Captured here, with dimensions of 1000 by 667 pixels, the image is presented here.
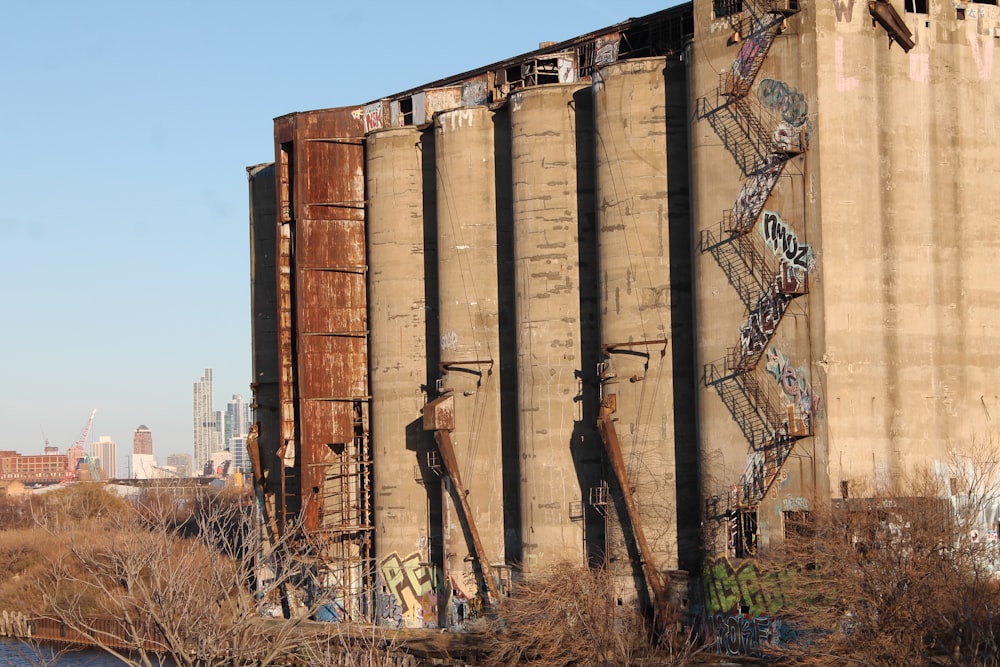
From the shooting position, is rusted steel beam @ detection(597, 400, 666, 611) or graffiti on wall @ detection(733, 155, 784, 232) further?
rusted steel beam @ detection(597, 400, 666, 611)

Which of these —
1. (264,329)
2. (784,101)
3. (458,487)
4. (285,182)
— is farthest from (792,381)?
(264,329)

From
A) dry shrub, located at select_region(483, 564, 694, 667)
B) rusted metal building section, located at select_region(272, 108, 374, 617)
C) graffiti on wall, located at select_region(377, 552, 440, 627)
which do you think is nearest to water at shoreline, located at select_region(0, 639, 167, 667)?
rusted metal building section, located at select_region(272, 108, 374, 617)

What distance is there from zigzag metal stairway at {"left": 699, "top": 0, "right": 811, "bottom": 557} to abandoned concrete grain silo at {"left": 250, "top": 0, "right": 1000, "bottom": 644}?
9cm

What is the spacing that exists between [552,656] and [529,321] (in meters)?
15.7

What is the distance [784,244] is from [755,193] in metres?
2.24

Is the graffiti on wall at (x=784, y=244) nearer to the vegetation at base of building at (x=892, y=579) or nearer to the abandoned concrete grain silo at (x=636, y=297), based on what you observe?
the abandoned concrete grain silo at (x=636, y=297)

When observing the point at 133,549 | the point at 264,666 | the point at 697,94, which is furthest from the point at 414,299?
the point at 264,666

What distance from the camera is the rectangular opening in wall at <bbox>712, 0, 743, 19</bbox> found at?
55.8 m

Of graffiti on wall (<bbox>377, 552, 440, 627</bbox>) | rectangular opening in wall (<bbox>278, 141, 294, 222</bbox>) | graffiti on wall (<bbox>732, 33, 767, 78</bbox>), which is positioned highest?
graffiti on wall (<bbox>732, 33, 767, 78</bbox>)

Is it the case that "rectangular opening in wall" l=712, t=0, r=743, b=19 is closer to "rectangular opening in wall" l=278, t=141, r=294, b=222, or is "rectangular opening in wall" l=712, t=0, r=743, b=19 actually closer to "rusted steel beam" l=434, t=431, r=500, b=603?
"rusted steel beam" l=434, t=431, r=500, b=603

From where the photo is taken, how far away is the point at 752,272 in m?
54.4

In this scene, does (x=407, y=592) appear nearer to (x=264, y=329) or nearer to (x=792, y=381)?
(x=264, y=329)

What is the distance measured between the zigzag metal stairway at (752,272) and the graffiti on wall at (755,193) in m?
0.04

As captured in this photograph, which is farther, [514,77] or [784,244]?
[514,77]
